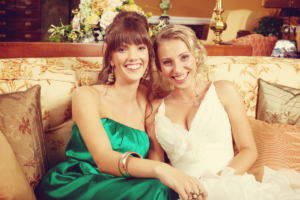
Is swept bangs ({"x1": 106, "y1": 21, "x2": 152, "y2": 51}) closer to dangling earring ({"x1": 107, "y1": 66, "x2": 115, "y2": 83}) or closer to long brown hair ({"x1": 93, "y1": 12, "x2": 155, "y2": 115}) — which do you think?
long brown hair ({"x1": 93, "y1": 12, "x2": 155, "y2": 115})

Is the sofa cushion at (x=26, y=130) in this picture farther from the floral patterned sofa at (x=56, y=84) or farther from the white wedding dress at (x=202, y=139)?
the white wedding dress at (x=202, y=139)

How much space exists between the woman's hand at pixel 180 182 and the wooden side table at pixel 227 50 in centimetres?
156

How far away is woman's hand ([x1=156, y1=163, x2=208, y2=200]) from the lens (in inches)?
39.3

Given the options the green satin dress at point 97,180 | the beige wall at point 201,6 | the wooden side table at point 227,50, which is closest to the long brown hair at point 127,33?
the green satin dress at point 97,180

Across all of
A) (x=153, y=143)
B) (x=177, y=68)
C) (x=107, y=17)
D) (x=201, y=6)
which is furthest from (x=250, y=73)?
(x=201, y=6)

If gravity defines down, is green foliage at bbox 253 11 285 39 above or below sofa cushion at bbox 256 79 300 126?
above

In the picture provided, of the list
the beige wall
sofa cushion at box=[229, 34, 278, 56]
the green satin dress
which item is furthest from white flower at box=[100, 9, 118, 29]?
the beige wall

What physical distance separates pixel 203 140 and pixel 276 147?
370mm

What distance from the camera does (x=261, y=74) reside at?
1826 mm

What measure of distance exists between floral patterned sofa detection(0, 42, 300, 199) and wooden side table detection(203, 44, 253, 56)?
0.50 meters

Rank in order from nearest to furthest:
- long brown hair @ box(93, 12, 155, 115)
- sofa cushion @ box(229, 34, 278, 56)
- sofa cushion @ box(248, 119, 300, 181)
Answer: sofa cushion @ box(248, 119, 300, 181), long brown hair @ box(93, 12, 155, 115), sofa cushion @ box(229, 34, 278, 56)

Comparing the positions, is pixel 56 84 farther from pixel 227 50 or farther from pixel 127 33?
pixel 227 50

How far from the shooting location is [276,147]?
1385mm

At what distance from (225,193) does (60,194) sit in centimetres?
73
